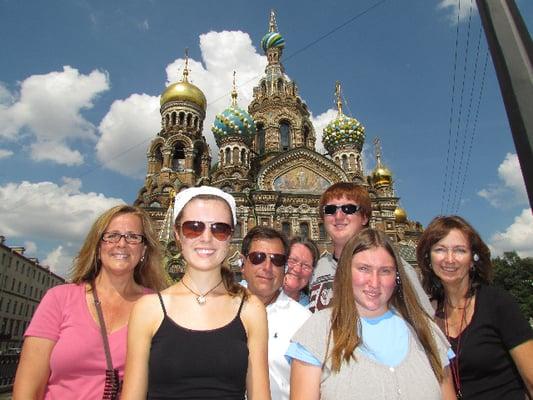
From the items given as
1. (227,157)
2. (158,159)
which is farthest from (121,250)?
Answer: (158,159)

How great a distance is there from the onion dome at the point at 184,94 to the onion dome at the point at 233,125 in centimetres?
297

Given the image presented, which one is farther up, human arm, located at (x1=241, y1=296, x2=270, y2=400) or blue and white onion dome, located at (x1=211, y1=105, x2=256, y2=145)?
blue and white onion dome, located at (x1=211, y1=105, x2=256, y2=145)

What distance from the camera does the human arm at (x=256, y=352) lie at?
6.68ft

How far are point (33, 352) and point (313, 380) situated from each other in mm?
1647

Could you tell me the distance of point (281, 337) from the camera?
9.98 ft

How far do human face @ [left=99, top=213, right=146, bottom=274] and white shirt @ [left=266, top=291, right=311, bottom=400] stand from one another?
1.18m

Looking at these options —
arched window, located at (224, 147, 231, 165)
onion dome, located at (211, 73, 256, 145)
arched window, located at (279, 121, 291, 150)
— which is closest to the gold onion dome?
arched window, located at (279, 121, 291, 150)

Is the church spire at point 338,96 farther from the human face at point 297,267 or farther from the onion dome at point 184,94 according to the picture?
the human face at point 297,267

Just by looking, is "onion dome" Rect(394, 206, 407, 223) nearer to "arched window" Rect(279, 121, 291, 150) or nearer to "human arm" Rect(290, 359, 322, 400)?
"arched window" Rect(279, 121, 291, 150)

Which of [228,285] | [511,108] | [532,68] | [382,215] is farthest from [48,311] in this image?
[382,215]

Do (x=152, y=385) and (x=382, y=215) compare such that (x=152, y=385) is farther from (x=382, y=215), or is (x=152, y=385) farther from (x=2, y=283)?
(x=2, y=283)

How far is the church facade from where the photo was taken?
81.4 ft

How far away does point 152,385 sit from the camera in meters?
1.91

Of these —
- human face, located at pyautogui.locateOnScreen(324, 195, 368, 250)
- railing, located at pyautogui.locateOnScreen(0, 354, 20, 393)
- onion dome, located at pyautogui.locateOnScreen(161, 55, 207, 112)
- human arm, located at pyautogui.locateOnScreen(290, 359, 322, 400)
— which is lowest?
railing, located at pyautogui.locateOnScreen(0, 354, 20, 393)
